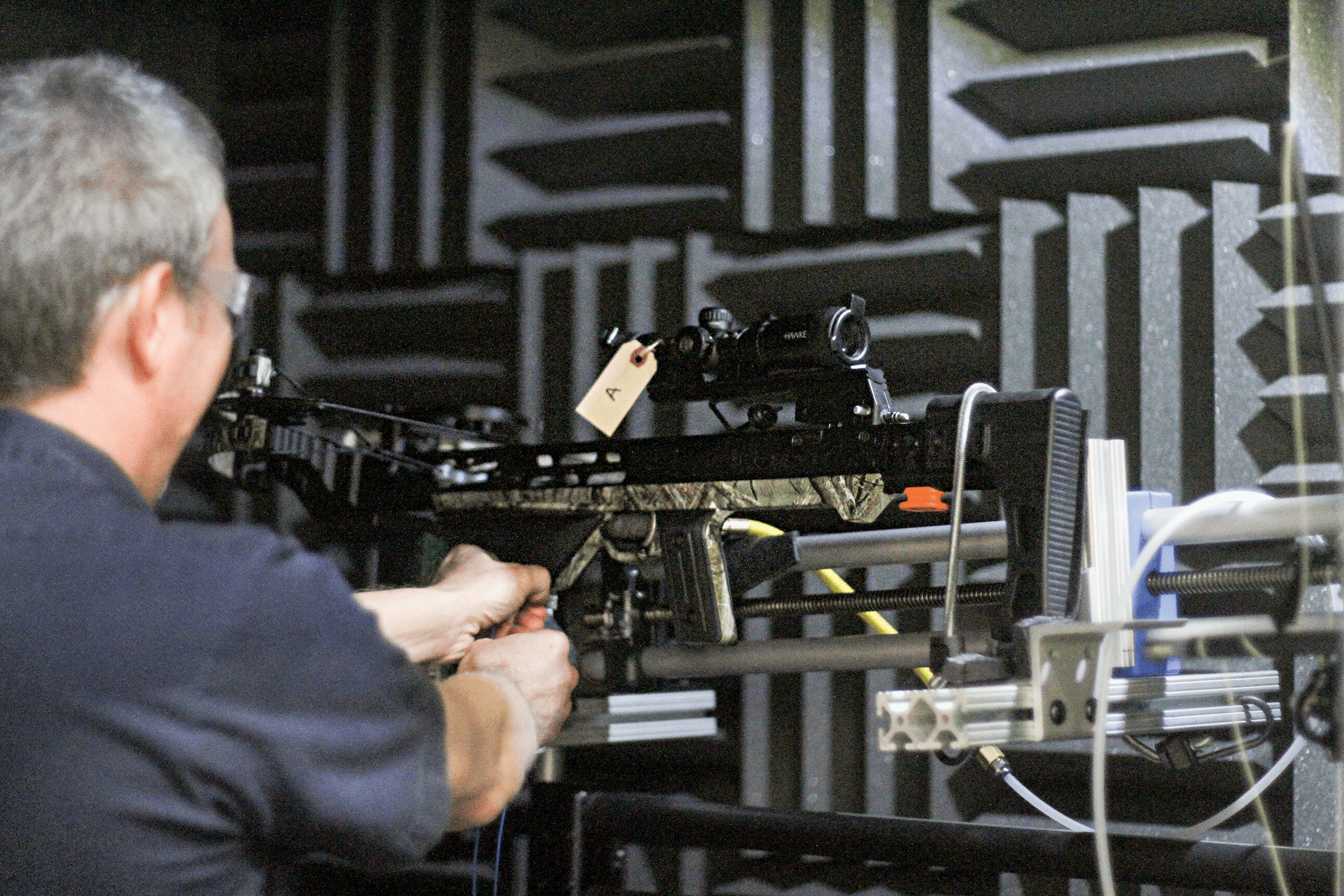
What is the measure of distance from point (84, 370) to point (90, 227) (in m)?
0.11

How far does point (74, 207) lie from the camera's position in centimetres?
90

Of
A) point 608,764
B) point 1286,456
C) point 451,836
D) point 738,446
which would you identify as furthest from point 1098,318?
point 451,836

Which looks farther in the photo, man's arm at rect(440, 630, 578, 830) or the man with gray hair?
man's arm at rect(440, 630, 578, 830)

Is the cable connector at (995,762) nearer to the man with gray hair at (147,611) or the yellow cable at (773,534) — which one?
the yellow cable at (773,534)

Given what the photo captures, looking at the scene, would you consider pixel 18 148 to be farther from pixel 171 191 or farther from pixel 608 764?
pixel 608 764

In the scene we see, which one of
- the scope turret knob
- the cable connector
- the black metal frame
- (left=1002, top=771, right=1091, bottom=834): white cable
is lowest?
the black metal frame

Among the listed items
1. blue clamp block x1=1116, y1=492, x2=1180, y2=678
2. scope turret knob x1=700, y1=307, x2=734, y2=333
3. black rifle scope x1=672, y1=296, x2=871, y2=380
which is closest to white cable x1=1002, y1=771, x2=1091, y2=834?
blue clamp block x1=1116, y1=492, x2=1180, y2=678

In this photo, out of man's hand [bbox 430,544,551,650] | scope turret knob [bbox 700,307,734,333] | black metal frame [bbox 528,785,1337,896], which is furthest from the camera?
man's hand [bbox 430,544,551,650]

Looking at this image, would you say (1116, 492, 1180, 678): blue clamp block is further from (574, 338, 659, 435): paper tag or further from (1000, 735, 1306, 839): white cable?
(574, 338, 659, 435): paper tag

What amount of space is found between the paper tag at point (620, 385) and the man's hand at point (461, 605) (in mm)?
260

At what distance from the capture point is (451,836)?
2059 mm

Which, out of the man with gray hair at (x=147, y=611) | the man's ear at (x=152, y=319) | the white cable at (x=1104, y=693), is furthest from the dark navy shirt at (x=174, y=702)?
the white cable at (x=1104, y=693)

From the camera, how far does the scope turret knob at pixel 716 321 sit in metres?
1.40

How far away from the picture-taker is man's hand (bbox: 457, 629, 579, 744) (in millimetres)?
1218
